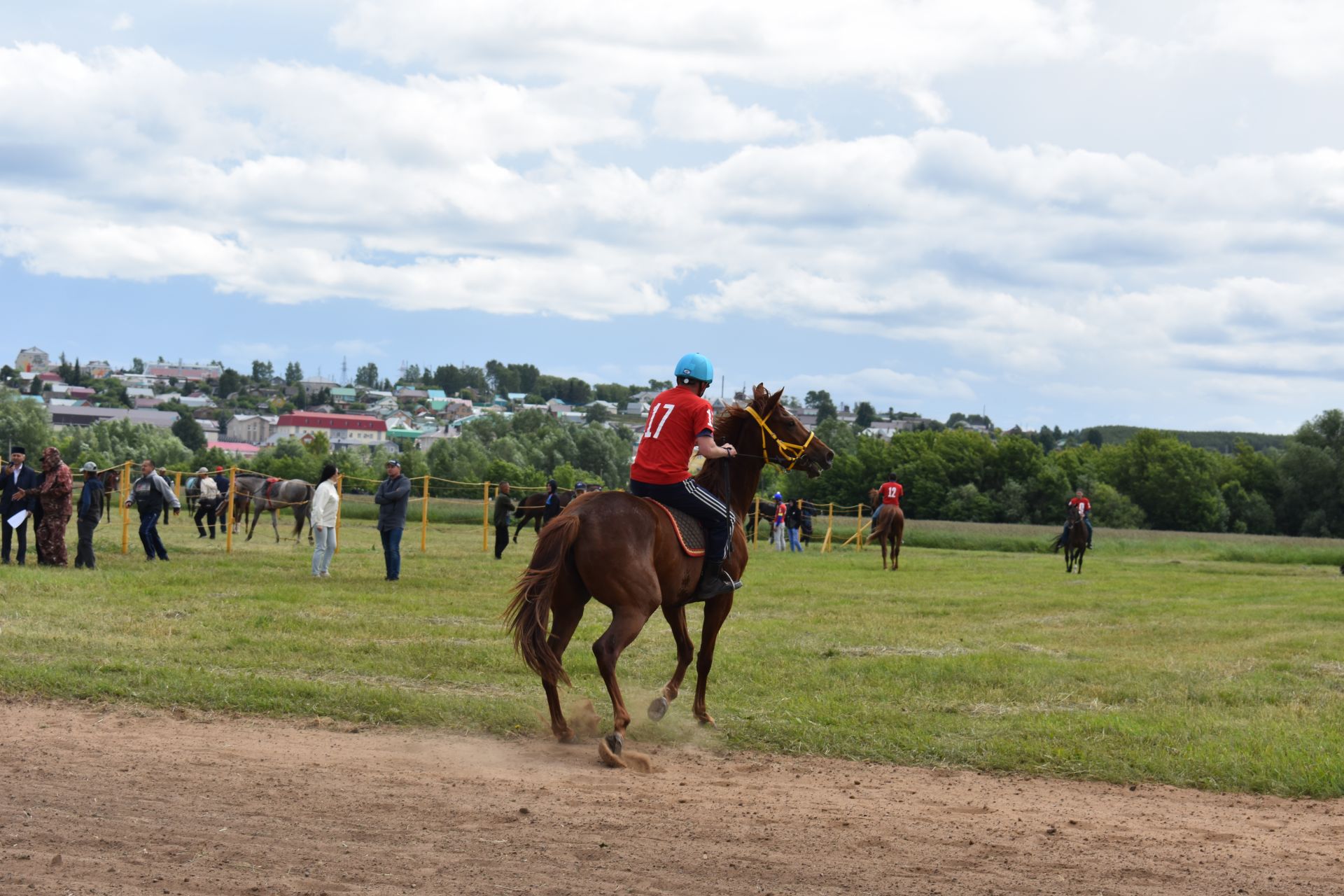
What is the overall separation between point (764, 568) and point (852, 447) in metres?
83.4

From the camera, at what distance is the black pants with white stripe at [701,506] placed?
8.83 meters

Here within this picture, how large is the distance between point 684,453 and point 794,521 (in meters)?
31.6

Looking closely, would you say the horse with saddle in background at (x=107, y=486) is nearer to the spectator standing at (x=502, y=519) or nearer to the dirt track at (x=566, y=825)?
the spectator standing at (x=502, y=519)

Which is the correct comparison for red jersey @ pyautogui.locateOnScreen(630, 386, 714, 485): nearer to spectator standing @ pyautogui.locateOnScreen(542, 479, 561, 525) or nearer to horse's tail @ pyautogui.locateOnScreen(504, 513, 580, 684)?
horse's tail @ pyautogui.locateOnScreen(504, 513, 580, 684)

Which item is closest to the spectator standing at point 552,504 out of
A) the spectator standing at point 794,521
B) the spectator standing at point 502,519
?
the spectator standing at point 502,519

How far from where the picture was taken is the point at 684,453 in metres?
8.80

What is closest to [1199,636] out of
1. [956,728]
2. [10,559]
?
[956,728]

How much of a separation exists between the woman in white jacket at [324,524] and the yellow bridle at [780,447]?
12399 millimetres

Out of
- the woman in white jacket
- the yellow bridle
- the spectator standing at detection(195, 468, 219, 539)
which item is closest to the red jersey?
the yellow bridle

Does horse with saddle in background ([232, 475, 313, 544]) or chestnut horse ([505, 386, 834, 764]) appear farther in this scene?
horse with saddle in background ([232, 475, 313, 544])

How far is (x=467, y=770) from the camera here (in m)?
7.57

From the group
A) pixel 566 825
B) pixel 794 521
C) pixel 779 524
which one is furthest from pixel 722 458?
pixel 794 521

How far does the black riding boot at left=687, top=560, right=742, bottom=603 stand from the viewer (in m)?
9.04

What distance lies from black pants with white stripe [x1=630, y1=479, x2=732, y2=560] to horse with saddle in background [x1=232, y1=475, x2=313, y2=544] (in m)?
23.7
